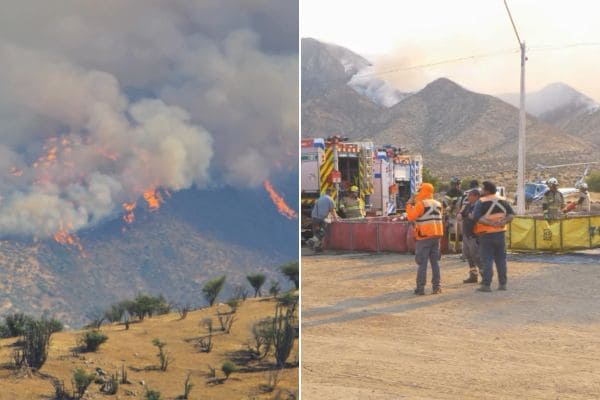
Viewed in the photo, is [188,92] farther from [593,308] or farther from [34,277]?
[593,308]

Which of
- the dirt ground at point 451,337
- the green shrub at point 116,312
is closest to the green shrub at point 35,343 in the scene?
the green shrub at point 116,312

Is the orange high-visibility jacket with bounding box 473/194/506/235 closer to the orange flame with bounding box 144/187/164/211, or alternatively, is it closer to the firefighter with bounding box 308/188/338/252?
the firefighter with bounding box 308/188/338/252

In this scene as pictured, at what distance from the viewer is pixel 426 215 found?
906 centimetres

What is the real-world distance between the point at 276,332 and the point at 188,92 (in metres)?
1.22

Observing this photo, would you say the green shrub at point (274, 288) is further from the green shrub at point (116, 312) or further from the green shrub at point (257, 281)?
the green shrub at point (116, 312)

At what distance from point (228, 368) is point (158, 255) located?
0.63 m

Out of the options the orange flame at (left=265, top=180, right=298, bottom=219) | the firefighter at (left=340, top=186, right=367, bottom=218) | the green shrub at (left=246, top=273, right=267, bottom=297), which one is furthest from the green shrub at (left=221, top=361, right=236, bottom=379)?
the firefighter at (left=340, top=186, right=367, bottom=218)

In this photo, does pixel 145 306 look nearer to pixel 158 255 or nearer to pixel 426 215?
pixel 158 255

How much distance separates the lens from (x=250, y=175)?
12.3ft

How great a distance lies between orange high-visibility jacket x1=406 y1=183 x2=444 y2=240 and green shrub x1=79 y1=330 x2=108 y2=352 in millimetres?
5879

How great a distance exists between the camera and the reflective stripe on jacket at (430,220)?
9.03m

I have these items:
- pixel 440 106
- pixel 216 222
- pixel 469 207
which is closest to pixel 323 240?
pixel 469 207

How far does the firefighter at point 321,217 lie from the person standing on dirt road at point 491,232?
4.81m

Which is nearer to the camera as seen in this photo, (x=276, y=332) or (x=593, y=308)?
(x=276, y=332)
